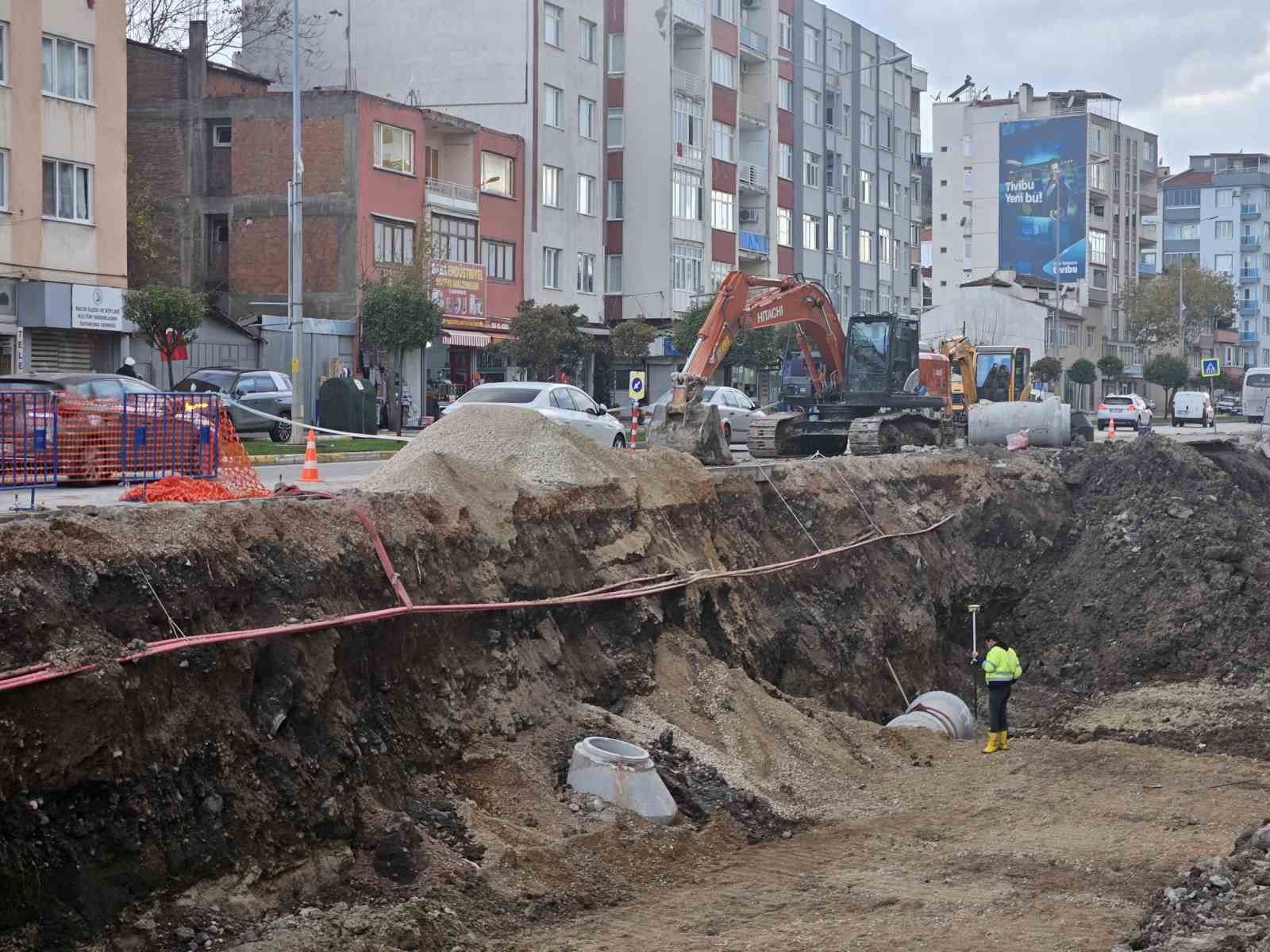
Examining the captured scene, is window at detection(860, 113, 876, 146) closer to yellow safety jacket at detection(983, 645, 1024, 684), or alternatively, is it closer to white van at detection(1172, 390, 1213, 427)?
white van at detection(1172, 390, 1213, 427)

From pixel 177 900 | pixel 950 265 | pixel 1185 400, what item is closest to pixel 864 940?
pixel 177 900

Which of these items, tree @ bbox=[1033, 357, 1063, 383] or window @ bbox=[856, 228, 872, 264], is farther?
window @ bbox=[856, 228, 872, 264]

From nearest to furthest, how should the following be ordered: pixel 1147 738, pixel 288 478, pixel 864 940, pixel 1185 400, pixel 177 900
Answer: pixel 177 900, pixel 864 940, pixel 1147 738, pixel 288 478, pixel 1185 400

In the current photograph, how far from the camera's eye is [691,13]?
189ft

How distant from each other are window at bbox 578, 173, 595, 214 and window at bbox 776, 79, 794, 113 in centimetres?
1326

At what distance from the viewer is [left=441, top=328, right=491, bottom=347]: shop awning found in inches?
1821

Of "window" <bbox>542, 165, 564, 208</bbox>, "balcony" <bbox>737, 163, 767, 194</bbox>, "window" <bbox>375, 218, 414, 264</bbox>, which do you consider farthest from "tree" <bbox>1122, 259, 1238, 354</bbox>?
"window" <bbox>375, 218, 414, 264</bbox>

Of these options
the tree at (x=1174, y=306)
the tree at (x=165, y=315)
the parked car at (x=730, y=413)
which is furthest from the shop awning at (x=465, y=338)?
the tree at (x=1174, y=306)

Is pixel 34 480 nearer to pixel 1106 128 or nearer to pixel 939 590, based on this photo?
pixel 939 590

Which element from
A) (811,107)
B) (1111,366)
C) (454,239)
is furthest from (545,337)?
(1111,366)

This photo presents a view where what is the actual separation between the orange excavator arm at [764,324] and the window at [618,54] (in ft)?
96.7

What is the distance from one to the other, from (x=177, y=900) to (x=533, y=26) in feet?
145

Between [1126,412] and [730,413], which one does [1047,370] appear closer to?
[1126,412]

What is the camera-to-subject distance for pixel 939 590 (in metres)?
22.5
